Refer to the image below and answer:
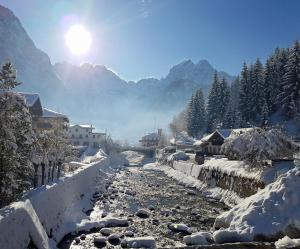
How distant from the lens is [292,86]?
82312 mm

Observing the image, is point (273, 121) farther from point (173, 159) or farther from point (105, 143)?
point (105, 143)

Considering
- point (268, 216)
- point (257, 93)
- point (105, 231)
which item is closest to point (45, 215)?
point (105, 231)

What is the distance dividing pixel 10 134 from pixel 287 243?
1618 cm

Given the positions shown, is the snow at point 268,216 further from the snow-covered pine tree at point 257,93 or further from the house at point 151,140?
the house at point 151,140

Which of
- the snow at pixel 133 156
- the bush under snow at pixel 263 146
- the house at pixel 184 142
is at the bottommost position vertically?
the snow at pixel 133 156

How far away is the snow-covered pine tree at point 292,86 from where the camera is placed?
80.8m

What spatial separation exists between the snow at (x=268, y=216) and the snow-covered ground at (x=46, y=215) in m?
9.98

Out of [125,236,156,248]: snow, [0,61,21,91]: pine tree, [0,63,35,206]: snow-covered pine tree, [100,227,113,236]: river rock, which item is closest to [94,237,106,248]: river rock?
[125,236,156,248]: snow

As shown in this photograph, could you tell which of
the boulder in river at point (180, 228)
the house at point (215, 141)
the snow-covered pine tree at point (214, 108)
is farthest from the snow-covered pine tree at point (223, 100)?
the boulder in river at point (180, 228)

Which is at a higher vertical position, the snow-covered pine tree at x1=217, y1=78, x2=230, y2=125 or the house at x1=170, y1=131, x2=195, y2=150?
the snow-covered pine tree at x1=217, y1=78, x2=230, y2=125

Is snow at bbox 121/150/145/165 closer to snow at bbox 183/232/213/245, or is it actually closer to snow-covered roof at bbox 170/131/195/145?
snow-covered roof at bbox 170/131/195/145

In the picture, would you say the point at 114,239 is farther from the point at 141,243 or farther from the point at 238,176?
the point at 238,176

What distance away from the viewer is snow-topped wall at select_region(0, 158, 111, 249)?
14.5 meters

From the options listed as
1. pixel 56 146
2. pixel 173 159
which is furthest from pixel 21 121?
pixel 173 159
